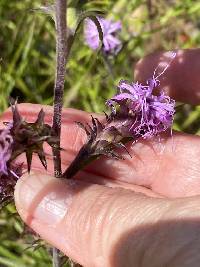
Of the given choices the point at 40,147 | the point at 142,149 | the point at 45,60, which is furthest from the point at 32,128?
the point at 45,60

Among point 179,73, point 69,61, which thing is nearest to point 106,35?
point 69,61

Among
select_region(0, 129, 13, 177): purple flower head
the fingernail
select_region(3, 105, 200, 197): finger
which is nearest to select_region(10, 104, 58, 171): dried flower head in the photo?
select_region(0, 129, 13, 177): purple flower head

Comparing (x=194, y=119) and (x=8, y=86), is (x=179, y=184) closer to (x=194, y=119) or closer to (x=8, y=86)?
(x=194, y=119)

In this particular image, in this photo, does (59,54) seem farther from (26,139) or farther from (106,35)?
(106,35)

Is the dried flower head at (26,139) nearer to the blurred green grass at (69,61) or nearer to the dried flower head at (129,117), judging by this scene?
the dried flower head at (129,117)

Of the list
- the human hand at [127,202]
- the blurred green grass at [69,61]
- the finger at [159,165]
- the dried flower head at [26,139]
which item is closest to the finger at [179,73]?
the human hand at [127,202]

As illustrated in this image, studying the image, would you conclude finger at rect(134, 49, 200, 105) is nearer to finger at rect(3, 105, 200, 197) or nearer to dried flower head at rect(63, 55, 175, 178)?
finger at rect(3, 105, 200, 197)
